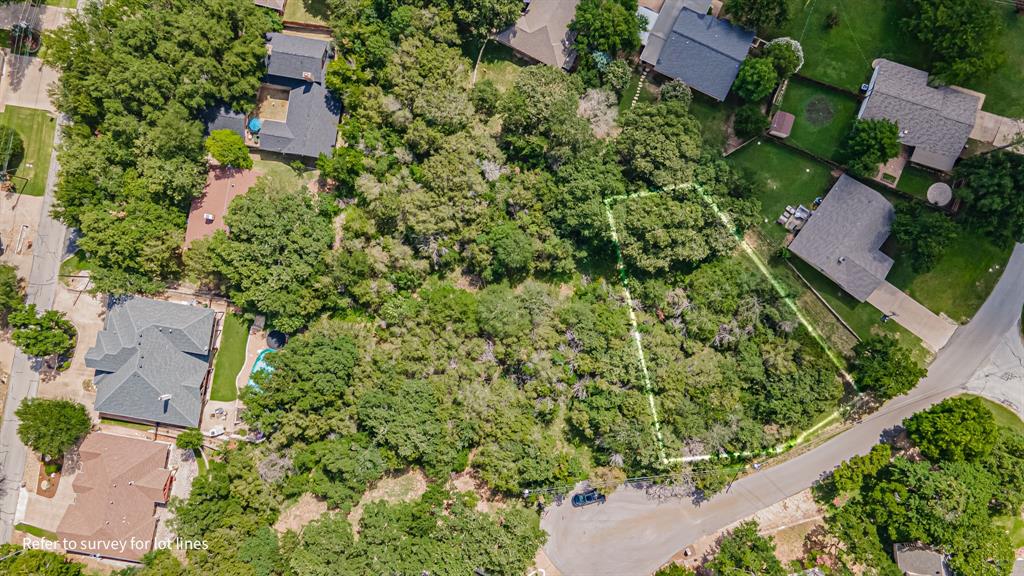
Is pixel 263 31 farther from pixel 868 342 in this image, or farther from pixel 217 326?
pixel 868 342

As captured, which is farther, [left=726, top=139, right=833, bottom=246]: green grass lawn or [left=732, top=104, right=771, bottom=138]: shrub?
[left=726, top=139, right=833, bottom=246]: green grass lawn

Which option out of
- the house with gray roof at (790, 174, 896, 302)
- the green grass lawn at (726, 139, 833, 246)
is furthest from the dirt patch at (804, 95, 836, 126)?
the house with gray roof at (790, 174, 896, 302)

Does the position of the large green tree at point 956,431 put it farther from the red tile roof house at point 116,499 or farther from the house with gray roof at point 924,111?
the red tile roof house at point 116,499

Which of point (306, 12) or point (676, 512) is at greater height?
point (306, 12)

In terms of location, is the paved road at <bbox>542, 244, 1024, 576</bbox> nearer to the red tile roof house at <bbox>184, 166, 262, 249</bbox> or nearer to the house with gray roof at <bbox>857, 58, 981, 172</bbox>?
the house with gray roof at <bbox>857, 58, 981, 172</bbox>

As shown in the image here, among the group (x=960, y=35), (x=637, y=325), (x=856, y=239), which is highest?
(x=960, y=35)

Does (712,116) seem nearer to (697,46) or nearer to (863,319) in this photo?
(697,46)

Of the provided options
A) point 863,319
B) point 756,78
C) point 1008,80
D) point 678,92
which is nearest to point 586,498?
point 863,319
